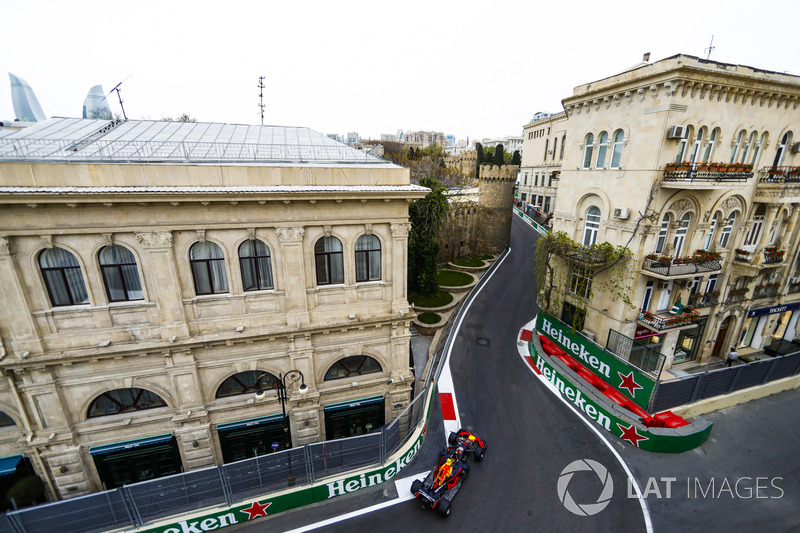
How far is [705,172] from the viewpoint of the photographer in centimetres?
1758

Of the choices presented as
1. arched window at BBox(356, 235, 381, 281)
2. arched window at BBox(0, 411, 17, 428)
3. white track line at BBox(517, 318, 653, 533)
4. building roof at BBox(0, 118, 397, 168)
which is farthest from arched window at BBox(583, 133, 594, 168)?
arched window at BBox(0, 411, 17, 428)

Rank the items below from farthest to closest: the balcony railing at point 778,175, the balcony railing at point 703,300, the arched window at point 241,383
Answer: the balcony railing at point 703,300 < the balcony railing at point 778,175 < the arched window at point 241,383

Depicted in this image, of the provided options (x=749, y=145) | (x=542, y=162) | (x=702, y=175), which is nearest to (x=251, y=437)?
(x=702, y=175)

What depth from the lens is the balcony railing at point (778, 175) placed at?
823 inches

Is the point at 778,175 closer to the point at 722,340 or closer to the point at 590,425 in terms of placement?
the point at 722,340

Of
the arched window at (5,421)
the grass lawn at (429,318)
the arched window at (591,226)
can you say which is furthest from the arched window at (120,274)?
the arched window at (591,226)

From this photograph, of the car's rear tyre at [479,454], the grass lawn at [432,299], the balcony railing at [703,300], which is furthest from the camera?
the grass lawn at [432,299]

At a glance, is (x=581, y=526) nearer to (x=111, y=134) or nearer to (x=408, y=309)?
(x=408, y=309)

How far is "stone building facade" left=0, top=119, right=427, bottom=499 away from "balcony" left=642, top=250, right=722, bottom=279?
14.9 meters

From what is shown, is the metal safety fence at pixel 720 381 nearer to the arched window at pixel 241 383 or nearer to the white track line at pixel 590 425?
the white track line at pixel 590 425

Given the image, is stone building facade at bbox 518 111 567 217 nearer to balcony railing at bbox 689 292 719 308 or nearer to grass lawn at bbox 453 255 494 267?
grass lawn at bbox 453 255 494 267

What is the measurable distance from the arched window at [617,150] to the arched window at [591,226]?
2.92 meters

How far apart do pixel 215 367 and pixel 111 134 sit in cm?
1210

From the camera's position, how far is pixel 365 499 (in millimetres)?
13586
